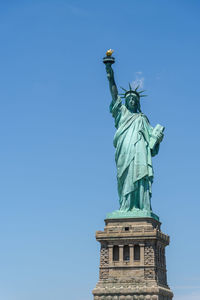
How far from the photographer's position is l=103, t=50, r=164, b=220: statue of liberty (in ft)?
215

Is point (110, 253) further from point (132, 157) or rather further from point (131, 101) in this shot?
point (131, 101)

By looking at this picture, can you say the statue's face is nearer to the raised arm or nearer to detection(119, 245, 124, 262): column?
the raised arm

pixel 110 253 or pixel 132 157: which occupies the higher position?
pixel 132 157

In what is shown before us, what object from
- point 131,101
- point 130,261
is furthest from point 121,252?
point 131,101

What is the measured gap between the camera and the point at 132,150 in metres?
66.5

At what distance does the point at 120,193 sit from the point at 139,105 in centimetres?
733

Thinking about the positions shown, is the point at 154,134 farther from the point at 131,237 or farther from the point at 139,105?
the point at 131,237

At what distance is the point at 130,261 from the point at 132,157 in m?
7.63

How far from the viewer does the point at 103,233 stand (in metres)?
64.8

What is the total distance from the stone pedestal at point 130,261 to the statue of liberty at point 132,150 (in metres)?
1.04

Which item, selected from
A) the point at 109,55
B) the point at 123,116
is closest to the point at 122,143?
the point at 123,116

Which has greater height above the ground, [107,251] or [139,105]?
[139,105]

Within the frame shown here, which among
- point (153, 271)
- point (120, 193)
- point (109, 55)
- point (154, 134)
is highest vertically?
point (109, 55)

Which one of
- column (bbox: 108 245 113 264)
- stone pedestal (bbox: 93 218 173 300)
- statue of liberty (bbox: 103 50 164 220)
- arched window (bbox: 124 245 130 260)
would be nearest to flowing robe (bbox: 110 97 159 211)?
statue of liberty (bbox: 103 50 164 220)
